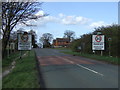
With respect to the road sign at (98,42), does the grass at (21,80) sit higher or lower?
lower

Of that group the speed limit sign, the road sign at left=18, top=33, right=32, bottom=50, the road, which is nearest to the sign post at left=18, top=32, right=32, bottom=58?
the road sign at left=18, top=33, right=32, bottom=50

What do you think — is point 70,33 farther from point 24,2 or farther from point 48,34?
point 24,2

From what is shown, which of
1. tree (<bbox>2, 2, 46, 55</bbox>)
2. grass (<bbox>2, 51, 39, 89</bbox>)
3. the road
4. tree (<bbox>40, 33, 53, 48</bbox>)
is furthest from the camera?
tree (<bbox>40, 33, 53, 48</bbox>)

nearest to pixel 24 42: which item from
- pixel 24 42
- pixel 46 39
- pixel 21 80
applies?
pixel 24 42

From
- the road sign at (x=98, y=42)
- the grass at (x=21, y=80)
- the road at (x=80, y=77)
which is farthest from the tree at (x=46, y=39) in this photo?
the grass at (x=21, y=80)

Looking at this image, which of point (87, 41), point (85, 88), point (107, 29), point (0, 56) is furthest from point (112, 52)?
point (85, 88)

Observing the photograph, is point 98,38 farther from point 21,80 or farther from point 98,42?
point 21,80

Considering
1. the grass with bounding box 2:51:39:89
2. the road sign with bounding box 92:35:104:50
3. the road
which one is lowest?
the road

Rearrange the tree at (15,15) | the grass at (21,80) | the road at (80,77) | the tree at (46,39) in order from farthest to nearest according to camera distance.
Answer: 1. the tree at (46,39)
2. the tree at (15,15)
3. the road at (80,77)
4. the grass at (21,80)

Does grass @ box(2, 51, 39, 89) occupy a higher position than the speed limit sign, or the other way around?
the speed limit sign

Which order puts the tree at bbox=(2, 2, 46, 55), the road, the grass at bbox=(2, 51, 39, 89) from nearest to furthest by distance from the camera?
1. the grass at bbox=(2, 51, 39, 89)
2. the road
3. the tree at bbox=(2, 2, 46, 55)

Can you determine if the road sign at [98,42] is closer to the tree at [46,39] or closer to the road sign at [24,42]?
the road sign at [24,42]

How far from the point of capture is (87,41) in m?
49.8

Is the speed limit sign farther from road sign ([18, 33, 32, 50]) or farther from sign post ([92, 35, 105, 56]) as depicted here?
road sign ([18, 33, 32, 50])
